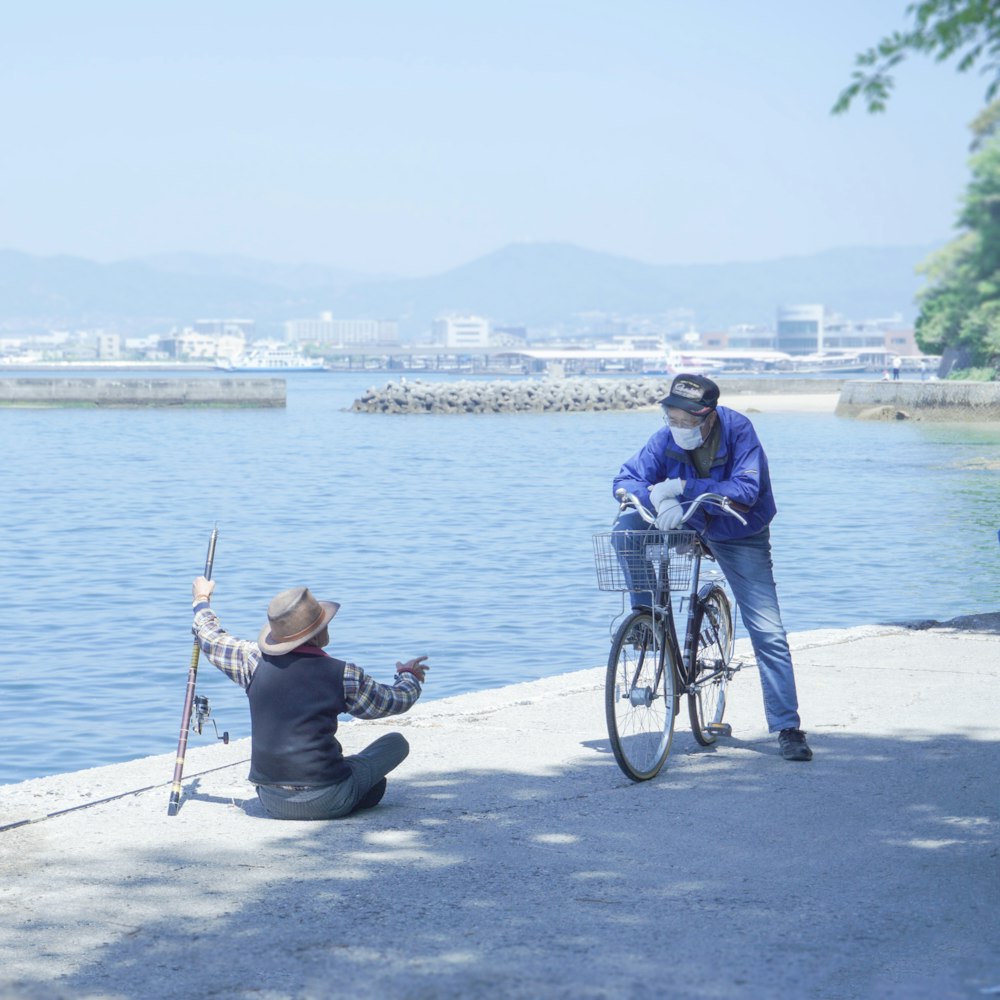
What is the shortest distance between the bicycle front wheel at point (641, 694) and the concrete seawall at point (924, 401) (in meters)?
59.6

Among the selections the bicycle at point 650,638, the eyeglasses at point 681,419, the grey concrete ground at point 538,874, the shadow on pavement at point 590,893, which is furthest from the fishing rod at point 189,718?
the eyeglasses at point 681,419

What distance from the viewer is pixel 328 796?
6.34 m

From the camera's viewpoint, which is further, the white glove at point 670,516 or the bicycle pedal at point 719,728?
the bicycle pedal at point 719,728

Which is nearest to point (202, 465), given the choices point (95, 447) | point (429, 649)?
point (95, 447)

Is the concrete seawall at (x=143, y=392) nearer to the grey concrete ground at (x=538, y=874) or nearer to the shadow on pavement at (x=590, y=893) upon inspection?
the grey concrete ground at (x=538, y=874)

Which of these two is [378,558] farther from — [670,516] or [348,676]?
[348,676]

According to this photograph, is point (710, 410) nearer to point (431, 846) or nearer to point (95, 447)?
point (431, 846)

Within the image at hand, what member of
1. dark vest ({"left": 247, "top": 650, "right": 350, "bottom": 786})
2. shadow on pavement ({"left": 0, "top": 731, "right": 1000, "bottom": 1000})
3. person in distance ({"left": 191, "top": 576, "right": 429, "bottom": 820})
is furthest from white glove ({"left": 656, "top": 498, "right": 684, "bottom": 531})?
dark vest ({"left": 247, "top": 650, "right": 350, "bottom": 786})

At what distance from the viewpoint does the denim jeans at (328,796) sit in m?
6.35

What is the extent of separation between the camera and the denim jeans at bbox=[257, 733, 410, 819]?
6352 millimetres

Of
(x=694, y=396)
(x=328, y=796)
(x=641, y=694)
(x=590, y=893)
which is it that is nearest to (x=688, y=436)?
(x=694, y=396)

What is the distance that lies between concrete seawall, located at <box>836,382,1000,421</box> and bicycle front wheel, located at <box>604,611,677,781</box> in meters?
59.6

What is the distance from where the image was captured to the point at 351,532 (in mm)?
26984

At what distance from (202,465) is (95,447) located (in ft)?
37.1
